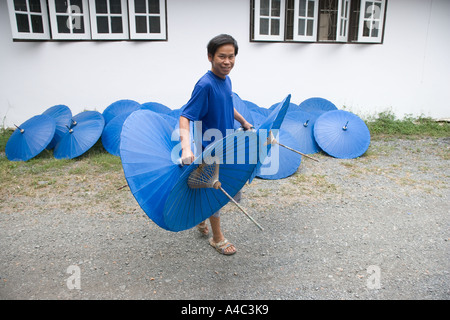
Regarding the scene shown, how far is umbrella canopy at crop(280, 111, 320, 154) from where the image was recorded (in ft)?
16.3

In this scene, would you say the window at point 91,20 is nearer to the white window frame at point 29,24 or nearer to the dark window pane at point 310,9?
the white window frame at point 29,24

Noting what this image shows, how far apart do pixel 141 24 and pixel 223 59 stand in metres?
4.18

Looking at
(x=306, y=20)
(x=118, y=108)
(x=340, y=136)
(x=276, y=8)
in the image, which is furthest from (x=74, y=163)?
(x=306, y=20)

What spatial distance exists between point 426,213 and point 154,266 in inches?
103

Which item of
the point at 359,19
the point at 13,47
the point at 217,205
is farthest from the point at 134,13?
the point at 217,205

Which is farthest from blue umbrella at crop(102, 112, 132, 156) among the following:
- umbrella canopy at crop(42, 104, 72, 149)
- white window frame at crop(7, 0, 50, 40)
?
white window frame at crop(7, 0, 50, 40)

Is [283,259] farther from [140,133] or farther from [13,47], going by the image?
[13,47]

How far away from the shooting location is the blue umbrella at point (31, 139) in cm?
468

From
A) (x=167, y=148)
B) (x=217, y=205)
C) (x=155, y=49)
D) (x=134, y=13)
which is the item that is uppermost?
(x=134, y=13)

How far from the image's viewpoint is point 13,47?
18.0 feet

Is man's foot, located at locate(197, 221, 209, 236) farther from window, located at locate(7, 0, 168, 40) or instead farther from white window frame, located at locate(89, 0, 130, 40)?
white window frame, located at locate(89, 0, 130, 40)

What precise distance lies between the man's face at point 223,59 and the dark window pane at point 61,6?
15.1 feet

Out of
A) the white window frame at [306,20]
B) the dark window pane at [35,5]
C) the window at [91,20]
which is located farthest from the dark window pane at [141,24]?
the white window frame at [306,20]

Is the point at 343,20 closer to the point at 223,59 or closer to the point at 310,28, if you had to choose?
the point at 310,28
